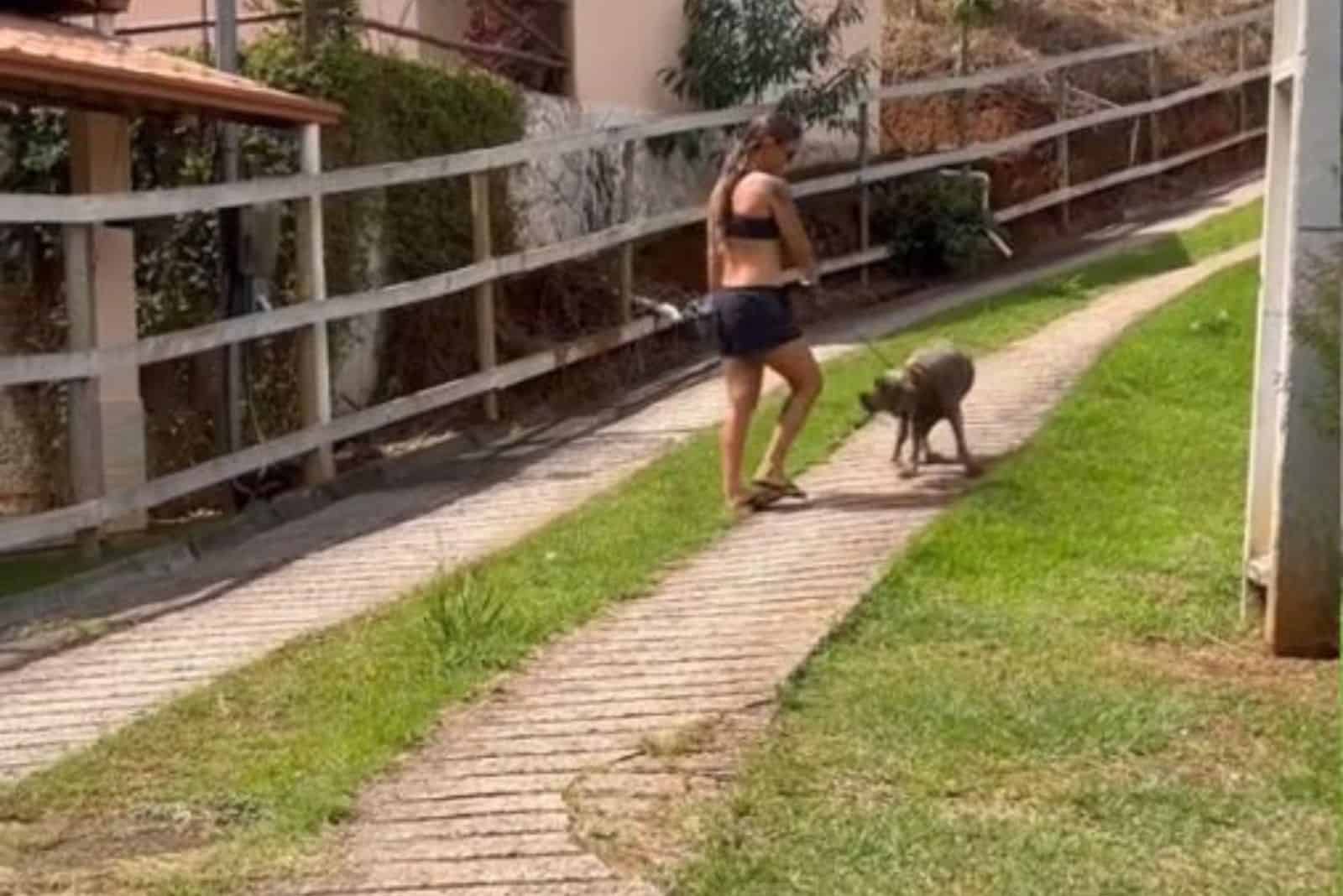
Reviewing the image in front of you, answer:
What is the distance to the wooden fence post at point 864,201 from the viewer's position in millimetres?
17766

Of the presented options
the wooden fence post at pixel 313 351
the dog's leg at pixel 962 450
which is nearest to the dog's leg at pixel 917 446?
the dog's leg at pixel 962 450

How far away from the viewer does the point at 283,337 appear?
1195 cm

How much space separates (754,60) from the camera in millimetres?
18375

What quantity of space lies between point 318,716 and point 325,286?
20.0 ft

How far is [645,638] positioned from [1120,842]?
2358mm

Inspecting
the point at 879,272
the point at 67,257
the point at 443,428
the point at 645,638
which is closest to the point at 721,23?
the point at 879,272

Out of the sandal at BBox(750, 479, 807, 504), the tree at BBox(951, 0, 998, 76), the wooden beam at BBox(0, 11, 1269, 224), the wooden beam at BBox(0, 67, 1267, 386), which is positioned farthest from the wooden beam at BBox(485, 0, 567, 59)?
the sandal at BBox(750, 479, 807, 504)

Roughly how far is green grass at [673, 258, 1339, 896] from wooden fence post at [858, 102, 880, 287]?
9.07 meters

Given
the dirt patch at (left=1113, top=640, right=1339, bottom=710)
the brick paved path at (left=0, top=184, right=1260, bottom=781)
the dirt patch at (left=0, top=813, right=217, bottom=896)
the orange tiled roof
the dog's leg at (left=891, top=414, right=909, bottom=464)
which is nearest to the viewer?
the dirt patch at (left=0, top=813, right=217, bottom=896)

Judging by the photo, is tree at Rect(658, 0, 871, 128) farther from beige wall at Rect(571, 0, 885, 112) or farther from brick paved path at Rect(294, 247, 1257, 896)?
brick paved path at Rect(294, 247, 1257, 896)

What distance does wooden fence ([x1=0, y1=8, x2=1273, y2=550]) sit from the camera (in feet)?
30.3

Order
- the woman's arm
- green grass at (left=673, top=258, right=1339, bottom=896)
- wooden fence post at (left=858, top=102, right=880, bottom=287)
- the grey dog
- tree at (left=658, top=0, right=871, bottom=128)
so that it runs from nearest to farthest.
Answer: green grass at (left=673, top=258, right=1339, bottom=896), the woman's arm, the grey dog, wooden fence post at (left=858, top=102, right=880, bottom=287), tree at (left=658, top=0, right=871, bottom=128)

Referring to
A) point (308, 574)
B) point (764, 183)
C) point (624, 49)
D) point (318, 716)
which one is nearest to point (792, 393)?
point (764, 183)

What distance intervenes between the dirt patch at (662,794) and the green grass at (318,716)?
2.02 feet
